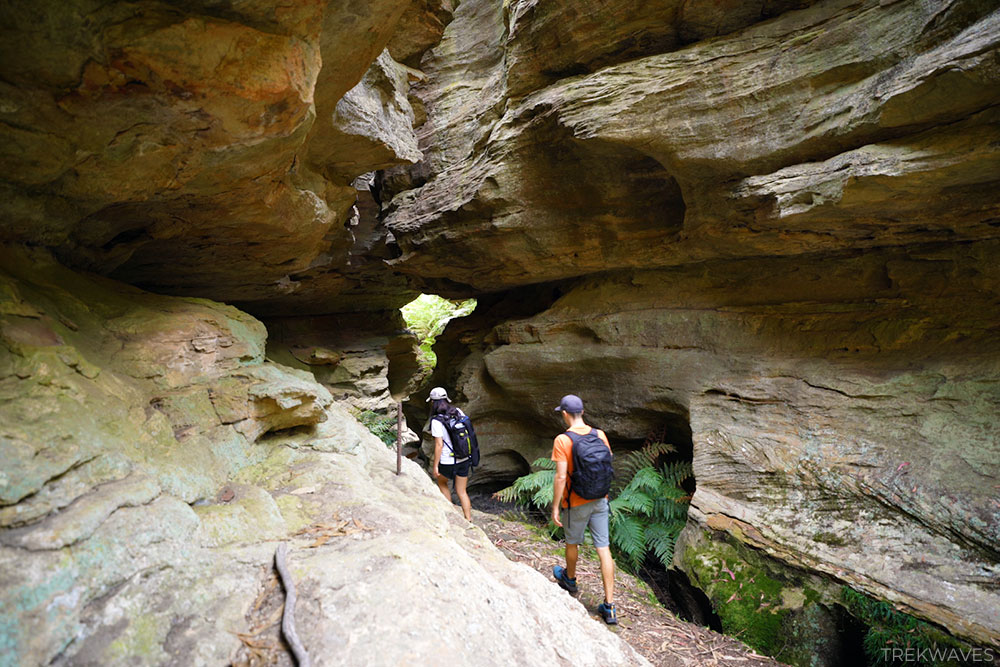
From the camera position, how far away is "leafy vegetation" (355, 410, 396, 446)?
10688 mm

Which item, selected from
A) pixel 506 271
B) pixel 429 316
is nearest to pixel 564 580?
pixel 506 271

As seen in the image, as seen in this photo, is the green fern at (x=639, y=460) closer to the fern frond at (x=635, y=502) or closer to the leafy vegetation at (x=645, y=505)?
the leafy vegetation at (x=645, y=505)

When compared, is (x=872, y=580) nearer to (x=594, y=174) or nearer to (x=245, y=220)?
(x=594, y=174)

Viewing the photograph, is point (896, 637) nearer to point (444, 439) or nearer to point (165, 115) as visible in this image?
point (444, 439)

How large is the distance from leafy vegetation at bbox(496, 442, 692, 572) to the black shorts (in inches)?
47.3

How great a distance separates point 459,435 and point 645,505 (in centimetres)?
289

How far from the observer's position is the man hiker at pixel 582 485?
4.48 m

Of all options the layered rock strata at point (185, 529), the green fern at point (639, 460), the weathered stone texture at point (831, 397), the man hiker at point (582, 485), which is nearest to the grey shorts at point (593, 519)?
the man hiker at point (582, 485)

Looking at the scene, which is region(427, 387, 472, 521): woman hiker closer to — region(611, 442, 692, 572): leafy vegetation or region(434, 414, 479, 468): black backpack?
region(434, 414, 479, 468): black backpack

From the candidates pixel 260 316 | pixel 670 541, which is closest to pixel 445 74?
pixel 260 316

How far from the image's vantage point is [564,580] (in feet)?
16.9

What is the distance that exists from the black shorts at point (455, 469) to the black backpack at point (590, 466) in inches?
92.5

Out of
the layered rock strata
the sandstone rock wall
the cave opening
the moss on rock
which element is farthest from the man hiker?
the cave opening

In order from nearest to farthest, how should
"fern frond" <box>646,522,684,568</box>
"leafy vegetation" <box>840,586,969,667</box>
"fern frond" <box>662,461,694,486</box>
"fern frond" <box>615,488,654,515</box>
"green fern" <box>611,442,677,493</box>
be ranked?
"leafy vegetation" <box>840,586,969,667</box> → "fern frond" <box>646,522,684,568</box> → "fern frond" <box>615,488,654,515</box> → "fern frond" <box>662,461,694,486</box> → "green fern" <box>611,442,677,493</box>
